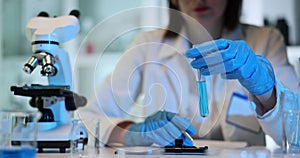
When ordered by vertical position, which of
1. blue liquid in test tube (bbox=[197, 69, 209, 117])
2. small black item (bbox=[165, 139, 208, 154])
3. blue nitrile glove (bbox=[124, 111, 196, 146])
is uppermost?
blue liquid in test tube (bbox=[197, 69, 209, 117])

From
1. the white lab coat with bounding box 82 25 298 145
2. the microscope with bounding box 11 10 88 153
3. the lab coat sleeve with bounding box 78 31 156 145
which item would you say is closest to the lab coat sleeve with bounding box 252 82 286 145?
the white lab coat with bounding box 82 25 298 145

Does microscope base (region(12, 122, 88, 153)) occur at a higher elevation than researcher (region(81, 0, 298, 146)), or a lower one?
lower

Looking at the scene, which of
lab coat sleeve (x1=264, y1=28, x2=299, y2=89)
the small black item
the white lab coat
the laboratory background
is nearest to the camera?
the small black item

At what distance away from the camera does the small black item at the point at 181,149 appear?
34.1 inches

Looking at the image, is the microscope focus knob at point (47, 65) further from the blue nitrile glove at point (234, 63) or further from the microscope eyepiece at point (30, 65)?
the blue nitrile glove at point (234, 63)

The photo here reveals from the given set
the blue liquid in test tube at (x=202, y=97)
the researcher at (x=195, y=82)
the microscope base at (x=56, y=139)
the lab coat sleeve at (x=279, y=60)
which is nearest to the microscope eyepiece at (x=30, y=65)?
the microscope base at (x=56, y=139)

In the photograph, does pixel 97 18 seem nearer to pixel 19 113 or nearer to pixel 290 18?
pixel 290 18

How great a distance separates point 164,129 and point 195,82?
0.14 meters

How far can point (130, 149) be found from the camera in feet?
3.11

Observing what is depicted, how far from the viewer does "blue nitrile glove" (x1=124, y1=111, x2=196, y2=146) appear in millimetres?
904

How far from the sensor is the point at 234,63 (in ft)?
3.07

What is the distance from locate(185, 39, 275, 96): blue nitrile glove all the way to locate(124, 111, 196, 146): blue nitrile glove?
0.12 meters

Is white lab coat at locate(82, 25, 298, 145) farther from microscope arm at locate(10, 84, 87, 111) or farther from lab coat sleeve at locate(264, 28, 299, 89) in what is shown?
microscope arm at locate(10, 84, 87, 111)

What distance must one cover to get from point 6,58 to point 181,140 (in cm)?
191
